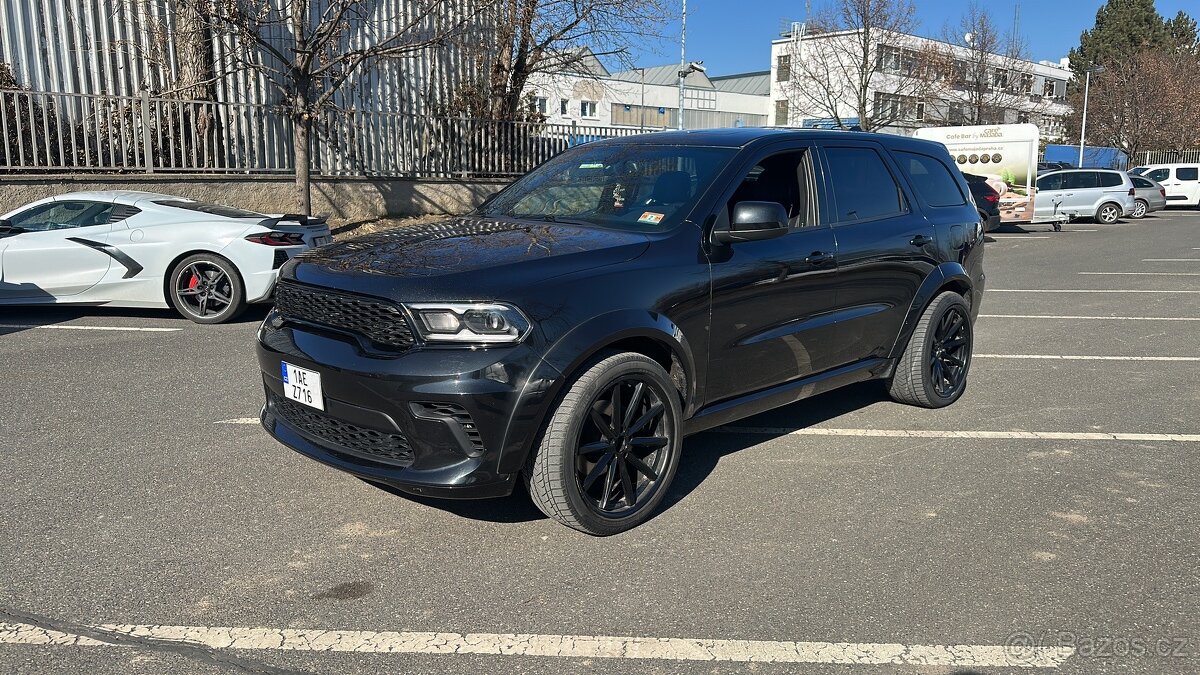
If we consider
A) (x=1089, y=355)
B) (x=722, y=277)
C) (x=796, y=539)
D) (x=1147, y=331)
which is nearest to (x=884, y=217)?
(x=722, y=277)

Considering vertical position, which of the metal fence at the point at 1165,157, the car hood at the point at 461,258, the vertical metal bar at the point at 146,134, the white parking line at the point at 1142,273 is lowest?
the white parking line at the point at 1142,273

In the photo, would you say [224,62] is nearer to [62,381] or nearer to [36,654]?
[62,381]

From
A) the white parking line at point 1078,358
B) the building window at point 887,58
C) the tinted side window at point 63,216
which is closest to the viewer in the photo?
the white parking line at point 1078,358

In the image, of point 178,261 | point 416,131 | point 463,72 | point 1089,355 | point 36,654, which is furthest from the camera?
point 463,72

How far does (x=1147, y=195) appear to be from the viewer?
98.9 feet

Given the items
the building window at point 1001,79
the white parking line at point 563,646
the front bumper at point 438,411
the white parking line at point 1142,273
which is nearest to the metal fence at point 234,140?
the front bumper at point 438,411

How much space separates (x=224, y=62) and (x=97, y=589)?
15146 millimetres

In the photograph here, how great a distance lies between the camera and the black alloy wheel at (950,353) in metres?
6.00

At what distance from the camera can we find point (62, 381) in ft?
21.1

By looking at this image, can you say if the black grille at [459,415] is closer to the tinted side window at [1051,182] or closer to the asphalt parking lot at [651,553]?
the asphalt parking lot at [651,553]

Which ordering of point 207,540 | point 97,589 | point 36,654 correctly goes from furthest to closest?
point 207,540 < point 97,589 < point 36,654

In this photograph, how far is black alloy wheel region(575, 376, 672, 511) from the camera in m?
3.85

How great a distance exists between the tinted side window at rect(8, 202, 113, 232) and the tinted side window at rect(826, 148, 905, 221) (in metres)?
7.07

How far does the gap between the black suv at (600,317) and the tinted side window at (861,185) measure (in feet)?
0.05
